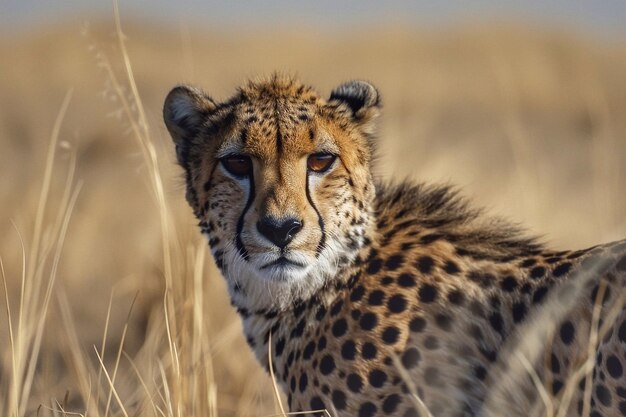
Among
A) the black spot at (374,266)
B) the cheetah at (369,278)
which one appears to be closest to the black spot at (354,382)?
the cheetah at (369,278)

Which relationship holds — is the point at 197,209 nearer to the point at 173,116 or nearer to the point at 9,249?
the point at 173,116

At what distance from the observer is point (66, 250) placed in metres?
6.53

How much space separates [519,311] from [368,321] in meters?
0.39

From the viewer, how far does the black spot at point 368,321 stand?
3.22m

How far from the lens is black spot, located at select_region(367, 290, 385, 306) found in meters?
3.28

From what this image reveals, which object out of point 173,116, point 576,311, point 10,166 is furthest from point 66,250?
point 576,311

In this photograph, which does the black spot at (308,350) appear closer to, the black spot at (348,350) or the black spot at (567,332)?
the black spot at (348,350)

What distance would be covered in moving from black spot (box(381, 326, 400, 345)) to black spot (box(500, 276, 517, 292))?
289 mm

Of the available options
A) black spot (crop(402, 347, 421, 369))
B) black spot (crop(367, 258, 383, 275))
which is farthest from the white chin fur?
Result: black spot (crop(402, 347, 421, 369))

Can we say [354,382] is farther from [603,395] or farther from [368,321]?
[603,395]

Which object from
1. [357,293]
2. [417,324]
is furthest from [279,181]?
[417,324]

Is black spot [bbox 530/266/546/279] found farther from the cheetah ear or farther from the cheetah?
the cheetah ear

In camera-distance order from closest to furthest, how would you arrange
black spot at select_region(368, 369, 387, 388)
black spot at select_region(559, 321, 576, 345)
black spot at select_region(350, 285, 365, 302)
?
black spot at select_region(559, 321, 576, 345), black spot at select_region(368, 369, 387, 388), black spot at select_region(350, 285, 365, 302)

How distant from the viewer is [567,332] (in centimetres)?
302
